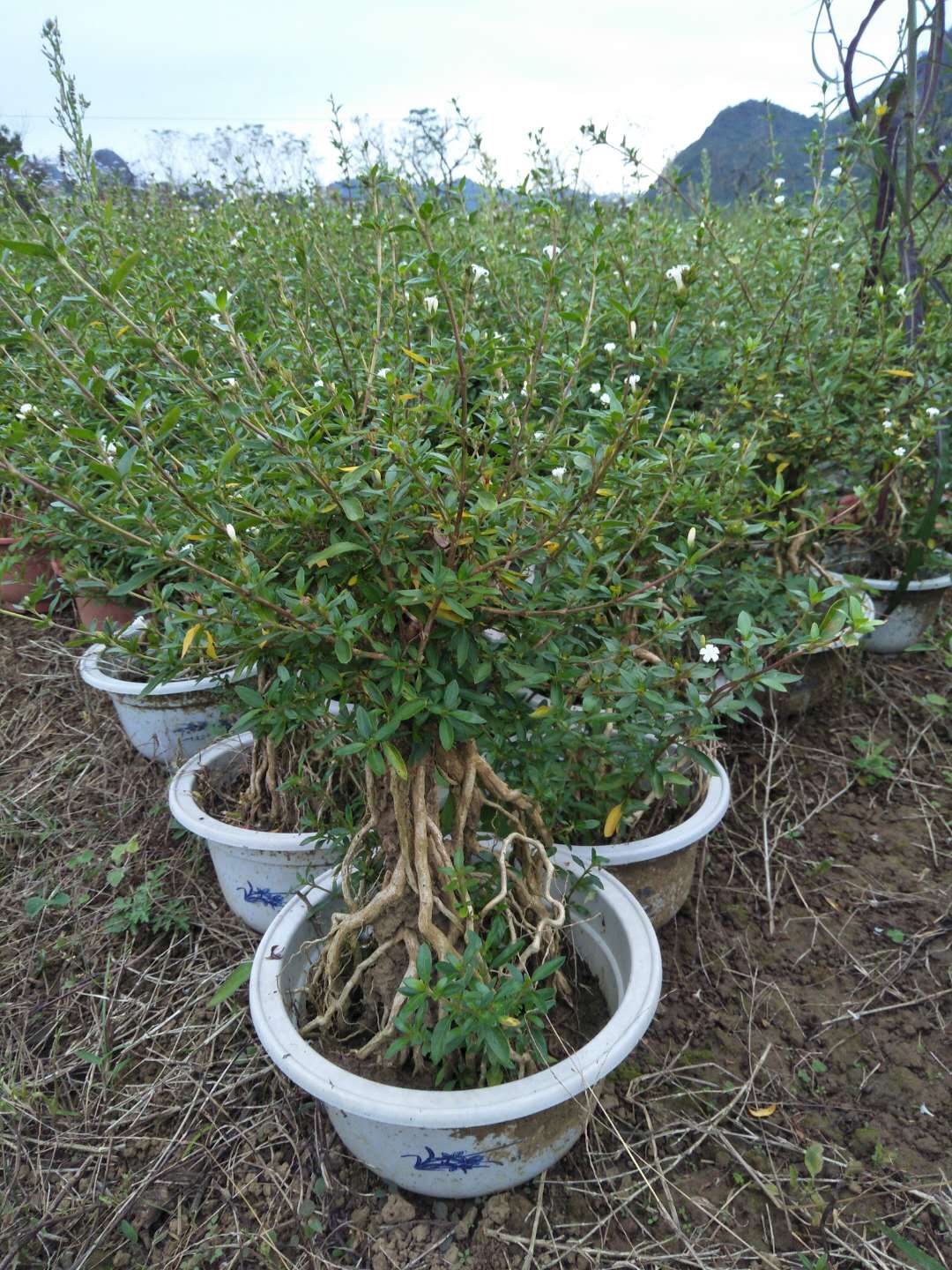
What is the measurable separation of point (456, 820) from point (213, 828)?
0.71m

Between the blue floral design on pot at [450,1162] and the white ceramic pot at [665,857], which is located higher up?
the white ceramic pot at [665,857]

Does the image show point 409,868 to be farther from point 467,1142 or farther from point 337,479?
point 337,479

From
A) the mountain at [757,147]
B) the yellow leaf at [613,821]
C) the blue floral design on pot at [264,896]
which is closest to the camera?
the yellow leaf at [613,821]

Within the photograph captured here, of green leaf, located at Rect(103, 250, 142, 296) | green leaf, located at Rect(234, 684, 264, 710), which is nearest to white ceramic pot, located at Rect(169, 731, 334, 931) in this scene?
green leaf, located at Rect(234, 684, 264, 710)

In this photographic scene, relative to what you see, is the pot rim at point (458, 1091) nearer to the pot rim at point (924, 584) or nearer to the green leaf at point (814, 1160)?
the green leaf at point (814, 1160)

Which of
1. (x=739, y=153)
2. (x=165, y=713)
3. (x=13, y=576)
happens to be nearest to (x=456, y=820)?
(x=165, y=713)

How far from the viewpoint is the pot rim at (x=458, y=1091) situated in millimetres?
1303

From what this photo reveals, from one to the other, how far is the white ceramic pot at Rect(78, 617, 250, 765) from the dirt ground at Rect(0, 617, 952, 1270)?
148 mm

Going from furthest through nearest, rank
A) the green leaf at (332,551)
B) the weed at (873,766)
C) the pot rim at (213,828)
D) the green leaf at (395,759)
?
the weed at (873,766) → the pot rim at (213,828) → the green leaf at (395,759) → the green leaf at (332,551)

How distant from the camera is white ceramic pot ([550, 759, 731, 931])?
1.85m

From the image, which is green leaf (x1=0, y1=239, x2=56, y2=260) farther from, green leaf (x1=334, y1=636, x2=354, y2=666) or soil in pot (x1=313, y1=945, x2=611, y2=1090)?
soil in pot (x1=313, y1=945, x2=611, y2=1090)

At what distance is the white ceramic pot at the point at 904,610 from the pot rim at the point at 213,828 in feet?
6.96

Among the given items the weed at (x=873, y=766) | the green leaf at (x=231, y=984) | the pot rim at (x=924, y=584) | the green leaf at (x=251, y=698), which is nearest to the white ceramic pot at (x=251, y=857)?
the green leaf at (x=231, y=984)

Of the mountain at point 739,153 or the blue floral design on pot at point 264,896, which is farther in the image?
the mountain at point 739,153
